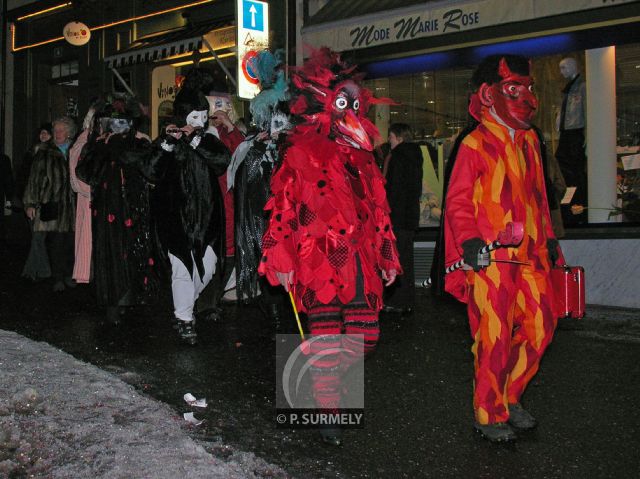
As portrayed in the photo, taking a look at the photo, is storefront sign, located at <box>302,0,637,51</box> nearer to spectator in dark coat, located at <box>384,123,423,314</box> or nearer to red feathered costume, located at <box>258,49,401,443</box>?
spectator in dark coat, located at <box>384,123,423,314</box>

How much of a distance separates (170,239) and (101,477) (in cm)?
331

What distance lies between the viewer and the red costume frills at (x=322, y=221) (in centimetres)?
410

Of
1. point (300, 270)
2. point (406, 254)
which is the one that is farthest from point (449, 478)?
point (406, 254)

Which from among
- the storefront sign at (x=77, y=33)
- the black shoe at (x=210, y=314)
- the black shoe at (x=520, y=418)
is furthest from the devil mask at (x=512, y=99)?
the storefront sign at (x=77, y=33)

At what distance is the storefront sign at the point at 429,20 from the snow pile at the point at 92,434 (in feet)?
22.8

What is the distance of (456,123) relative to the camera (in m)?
11.7

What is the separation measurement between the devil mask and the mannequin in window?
6090 millimetres

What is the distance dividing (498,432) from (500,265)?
86 centimetres

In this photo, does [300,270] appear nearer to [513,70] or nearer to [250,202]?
[513,70]

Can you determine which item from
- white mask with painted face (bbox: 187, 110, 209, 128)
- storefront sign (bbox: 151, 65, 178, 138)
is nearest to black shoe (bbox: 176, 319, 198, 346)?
white mask with painted face (bbox: 187, 110, 209, 128)

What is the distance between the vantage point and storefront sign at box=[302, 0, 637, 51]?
9.64 meters

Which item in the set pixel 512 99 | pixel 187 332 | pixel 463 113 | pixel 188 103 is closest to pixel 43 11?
pixel 463 113

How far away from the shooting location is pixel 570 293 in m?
4.28

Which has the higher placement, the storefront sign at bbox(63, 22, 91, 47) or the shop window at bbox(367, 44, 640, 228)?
the storefront sign at bbox(63, 22, 91, 47)
